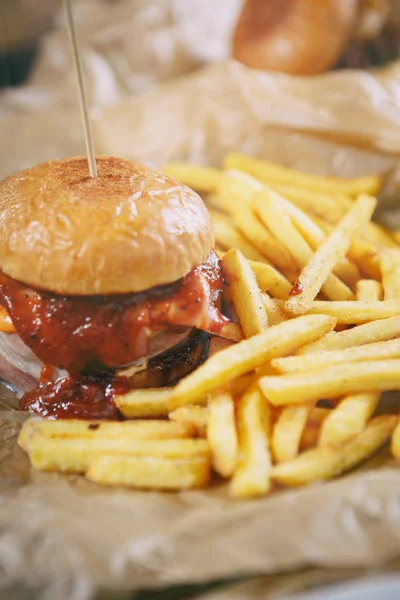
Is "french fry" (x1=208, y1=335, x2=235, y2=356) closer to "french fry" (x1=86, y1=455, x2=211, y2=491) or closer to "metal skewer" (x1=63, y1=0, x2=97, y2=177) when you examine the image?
"french fry" (x1=86, y1=455, x2=211, y2=491)

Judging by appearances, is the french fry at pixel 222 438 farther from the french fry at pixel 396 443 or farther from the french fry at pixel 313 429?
the french fry at pixel 396 443

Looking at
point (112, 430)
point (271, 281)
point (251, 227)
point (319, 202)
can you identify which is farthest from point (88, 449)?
point (319, 202)

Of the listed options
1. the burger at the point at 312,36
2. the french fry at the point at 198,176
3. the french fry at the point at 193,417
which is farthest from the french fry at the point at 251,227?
the burger at the point at 312,36

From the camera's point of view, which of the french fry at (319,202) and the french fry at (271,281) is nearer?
the french fry at (271,281)

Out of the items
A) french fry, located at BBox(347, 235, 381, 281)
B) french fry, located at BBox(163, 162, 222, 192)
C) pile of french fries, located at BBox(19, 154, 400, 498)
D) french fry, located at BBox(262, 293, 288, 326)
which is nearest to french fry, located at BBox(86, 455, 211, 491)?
pile of french fries, located at BBox(19, 154, 400, 498)

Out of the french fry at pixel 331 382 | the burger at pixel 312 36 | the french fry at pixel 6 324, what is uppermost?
the burger at pixel 312 36

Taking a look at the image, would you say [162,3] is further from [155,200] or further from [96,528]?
[96,528]
